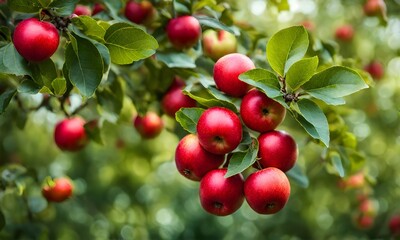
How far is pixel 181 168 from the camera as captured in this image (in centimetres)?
174

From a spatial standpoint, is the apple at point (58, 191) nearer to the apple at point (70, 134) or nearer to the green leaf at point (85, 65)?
the apple at point (70, 134)

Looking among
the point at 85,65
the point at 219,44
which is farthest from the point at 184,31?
the point at 85,65

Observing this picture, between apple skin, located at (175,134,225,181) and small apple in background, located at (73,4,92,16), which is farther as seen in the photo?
small apple in background, located at (73,4,92,16)

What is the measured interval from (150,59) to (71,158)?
341cm

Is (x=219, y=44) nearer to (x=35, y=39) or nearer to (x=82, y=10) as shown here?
(x=82, y=10)

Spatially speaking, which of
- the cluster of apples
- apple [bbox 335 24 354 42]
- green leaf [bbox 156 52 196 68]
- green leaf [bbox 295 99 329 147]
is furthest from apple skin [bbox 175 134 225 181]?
apple [bbox 335 24 354 42]

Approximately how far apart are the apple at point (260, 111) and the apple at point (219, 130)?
0.13ft

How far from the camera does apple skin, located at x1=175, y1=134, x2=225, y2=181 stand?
1709 mm

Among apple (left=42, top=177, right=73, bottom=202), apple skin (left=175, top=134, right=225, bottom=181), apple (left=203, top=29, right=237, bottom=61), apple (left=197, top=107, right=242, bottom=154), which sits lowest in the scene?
apple (left=42, top=177, right=73, bottom=202)

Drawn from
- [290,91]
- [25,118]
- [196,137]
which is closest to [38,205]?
[25,118]

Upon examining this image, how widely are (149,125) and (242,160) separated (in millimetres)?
1203

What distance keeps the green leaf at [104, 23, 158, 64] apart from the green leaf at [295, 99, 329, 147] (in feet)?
1.78

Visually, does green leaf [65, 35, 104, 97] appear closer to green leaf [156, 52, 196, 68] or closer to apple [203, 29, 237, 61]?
green leaf [156, 52, 196, 68]

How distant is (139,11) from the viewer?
2.42m
